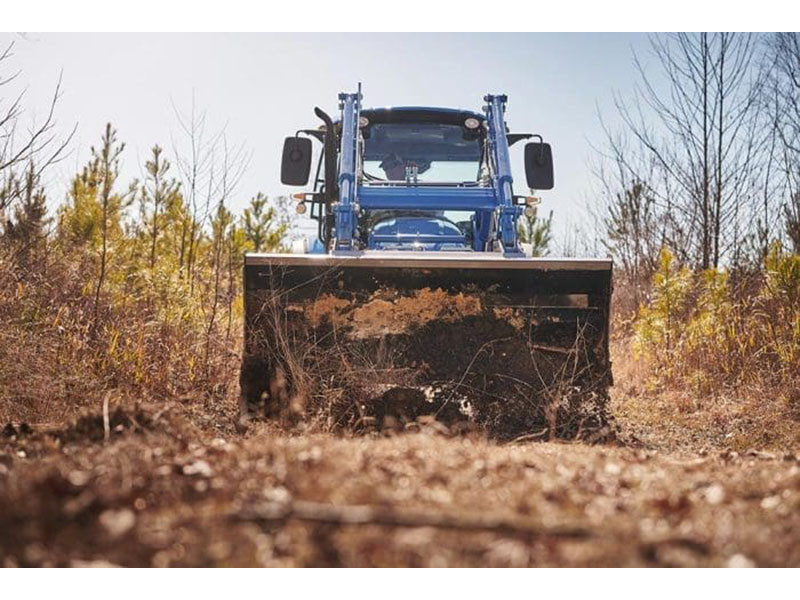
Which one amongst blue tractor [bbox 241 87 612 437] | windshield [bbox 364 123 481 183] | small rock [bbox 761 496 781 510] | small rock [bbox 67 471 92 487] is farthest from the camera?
windshield [bbox 364 123 481 183]

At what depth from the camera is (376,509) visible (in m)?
2.35

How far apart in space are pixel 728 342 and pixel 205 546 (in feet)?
19.7

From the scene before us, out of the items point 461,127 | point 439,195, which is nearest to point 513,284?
point 439,195

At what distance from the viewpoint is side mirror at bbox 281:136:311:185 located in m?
6.56

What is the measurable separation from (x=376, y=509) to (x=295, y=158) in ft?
15.0

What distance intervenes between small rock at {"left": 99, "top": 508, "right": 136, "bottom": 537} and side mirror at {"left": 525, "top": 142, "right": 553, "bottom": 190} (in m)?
4.92

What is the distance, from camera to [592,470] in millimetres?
3246

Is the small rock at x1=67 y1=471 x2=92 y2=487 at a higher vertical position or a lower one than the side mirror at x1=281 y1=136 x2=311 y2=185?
lower

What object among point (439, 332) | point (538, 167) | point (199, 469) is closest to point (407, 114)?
point (538, 167)

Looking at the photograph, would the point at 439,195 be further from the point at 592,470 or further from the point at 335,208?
the point at 592,470

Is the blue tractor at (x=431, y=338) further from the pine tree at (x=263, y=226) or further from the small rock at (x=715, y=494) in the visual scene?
the pine tree at (x=263, y=226)

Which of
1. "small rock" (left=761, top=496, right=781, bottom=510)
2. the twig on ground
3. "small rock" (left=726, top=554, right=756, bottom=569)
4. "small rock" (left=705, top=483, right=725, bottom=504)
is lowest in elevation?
"small rock" (left=761, top=496, right=781, bottom=510)

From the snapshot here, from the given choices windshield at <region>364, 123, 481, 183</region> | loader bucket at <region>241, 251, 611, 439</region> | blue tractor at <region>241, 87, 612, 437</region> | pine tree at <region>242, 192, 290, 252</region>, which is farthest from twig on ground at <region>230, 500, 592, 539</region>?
pine tree at <region>242, 192, 290, 252</region>

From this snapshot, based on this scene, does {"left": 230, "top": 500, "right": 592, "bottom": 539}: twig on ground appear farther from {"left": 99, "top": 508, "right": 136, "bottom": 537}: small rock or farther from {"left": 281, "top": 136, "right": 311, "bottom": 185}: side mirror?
{"left": 281, "top": 136, "right": 311, "bottom": 185}: side mirror
